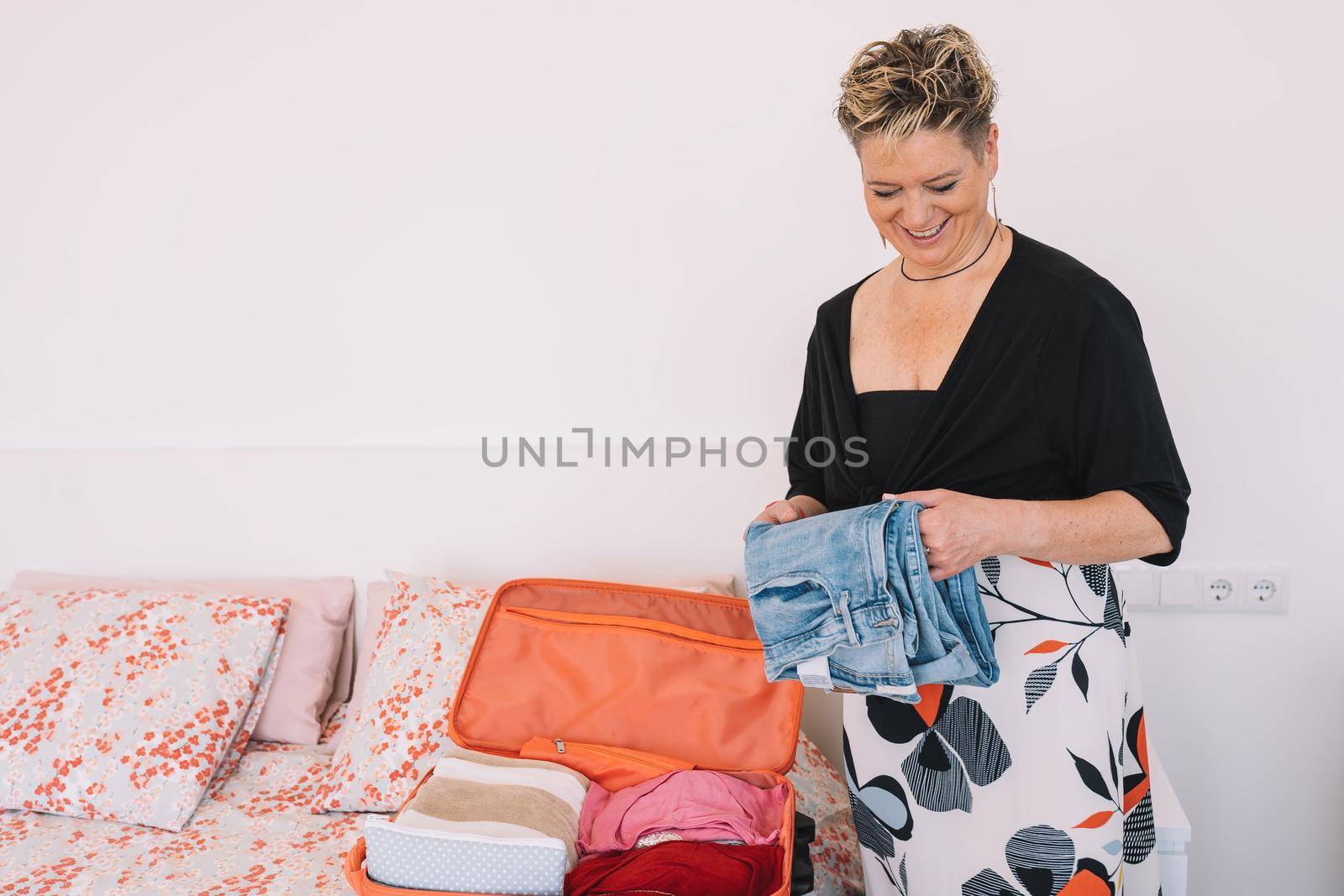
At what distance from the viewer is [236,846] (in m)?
1.60

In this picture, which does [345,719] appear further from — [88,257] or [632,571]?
[88,257]

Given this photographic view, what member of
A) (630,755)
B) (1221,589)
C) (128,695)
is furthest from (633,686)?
(1221,589)

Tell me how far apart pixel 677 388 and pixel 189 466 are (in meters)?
1.03

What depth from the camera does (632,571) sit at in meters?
2.04

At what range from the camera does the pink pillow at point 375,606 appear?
192 cm

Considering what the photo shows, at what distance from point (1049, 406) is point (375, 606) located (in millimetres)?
1353

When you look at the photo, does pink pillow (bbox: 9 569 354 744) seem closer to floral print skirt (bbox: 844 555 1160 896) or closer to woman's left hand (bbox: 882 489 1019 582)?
floral print skirt (bbox: 844 555 1160 896)

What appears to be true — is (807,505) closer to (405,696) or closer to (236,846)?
(405,696)

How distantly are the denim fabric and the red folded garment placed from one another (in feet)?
0.77

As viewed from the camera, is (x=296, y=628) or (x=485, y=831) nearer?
(x=485, y=831)

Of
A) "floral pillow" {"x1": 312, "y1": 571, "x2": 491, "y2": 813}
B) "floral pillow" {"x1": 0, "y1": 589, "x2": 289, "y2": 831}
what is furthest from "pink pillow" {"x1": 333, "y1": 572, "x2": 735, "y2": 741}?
"floral pillow" {"x1": 0, "y1": 589, "x2": 289, "y2": 831}

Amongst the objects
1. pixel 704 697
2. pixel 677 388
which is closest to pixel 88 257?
pixel 677 388

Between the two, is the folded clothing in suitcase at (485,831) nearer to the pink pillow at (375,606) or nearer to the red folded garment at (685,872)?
the red folded garment at (685,872)

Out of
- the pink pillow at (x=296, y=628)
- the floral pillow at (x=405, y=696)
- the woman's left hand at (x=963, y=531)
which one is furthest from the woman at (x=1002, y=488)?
the pink pillow at (x=296, y=628)
